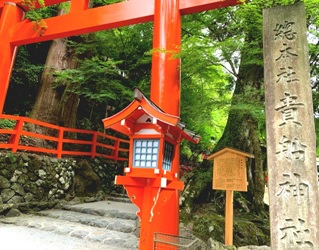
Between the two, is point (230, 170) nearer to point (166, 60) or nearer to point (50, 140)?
point (166, 60)

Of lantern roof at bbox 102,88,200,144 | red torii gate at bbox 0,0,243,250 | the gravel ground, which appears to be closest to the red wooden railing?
red torii gate at bbox 0,0,243,250

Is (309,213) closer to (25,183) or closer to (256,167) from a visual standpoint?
(256,167)

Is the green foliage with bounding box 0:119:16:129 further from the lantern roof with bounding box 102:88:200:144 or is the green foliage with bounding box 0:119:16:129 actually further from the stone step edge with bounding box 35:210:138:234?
the lantern roof with bounding box 102:88:200:144

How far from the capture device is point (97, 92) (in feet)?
24.0

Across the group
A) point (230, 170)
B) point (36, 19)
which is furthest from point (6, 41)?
point (230, 170)

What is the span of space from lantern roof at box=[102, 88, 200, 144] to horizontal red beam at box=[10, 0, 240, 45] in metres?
2.75

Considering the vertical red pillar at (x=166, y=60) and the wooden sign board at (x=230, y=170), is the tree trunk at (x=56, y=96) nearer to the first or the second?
the vertical red pillar at (x=166, y=60)

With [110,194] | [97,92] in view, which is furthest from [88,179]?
[97,92]

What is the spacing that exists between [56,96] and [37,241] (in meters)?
5.43

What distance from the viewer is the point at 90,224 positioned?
5605 mm

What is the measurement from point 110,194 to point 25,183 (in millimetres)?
3329

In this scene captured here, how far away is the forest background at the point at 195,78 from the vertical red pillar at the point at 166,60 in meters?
0.27

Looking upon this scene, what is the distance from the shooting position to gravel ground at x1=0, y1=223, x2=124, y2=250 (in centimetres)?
410

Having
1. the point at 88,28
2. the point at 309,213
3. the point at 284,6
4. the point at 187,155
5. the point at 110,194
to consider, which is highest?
the point at 88,28
